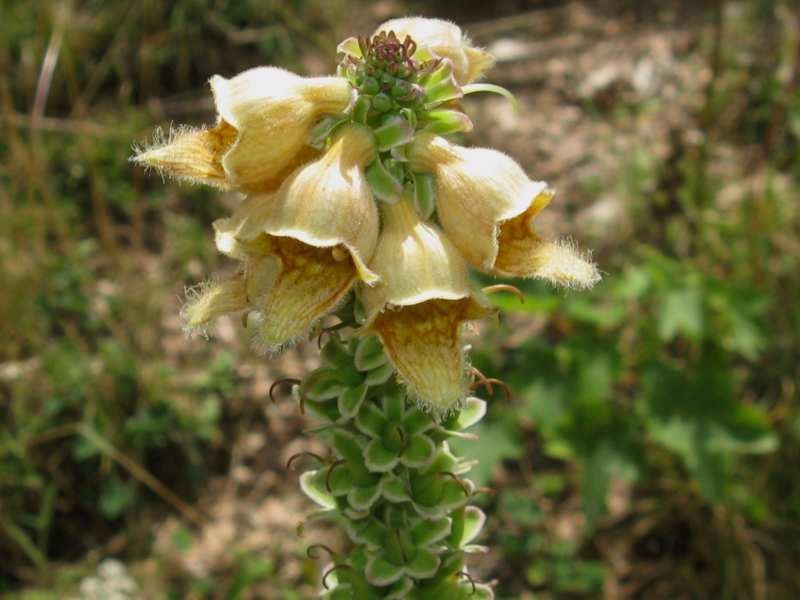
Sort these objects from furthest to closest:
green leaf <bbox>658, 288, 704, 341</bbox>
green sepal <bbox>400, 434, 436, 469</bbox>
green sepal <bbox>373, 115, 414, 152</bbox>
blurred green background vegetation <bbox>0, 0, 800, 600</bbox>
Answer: blurred green background vegetation <bbox>0, 0, 800, 600</bbox> → green leaf <bbox>658, 288, 704, 341</bbox> → green sepal <bbox>400, 434, 436, 469</bbox> → green sepal <bbox>373, 115, 414, 152</bbox>

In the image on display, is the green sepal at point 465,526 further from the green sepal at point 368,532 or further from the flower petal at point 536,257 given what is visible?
the flower petal at point 536,257

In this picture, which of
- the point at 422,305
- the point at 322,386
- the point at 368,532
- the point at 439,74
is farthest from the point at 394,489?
the point at 439,74

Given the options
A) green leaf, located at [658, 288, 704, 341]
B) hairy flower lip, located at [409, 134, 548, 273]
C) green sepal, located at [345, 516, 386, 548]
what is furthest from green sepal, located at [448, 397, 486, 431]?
green leaf, located at [658, 288, 704, 341]

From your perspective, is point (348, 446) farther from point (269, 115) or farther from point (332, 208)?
point (269, 115)

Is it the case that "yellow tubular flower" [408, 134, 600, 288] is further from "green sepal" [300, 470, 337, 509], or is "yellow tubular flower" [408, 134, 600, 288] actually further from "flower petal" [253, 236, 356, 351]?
"green sepal" [300, 470, 337, 509]

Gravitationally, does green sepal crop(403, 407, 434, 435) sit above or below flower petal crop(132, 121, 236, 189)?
below

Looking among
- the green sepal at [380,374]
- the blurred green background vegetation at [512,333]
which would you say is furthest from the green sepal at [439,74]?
the blurred green background vegetation at [512,333]
